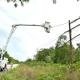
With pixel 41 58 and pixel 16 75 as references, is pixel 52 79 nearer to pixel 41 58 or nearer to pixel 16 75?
pixel 16 75

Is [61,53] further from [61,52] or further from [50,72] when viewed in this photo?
[50,72]

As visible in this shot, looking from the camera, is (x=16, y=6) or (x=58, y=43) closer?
(x=16, y=6)

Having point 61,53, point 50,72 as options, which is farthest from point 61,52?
point 50,72

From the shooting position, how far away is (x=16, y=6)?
52.5ft

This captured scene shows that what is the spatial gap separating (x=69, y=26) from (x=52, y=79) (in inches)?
497

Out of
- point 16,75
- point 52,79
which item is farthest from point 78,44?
point 52,79

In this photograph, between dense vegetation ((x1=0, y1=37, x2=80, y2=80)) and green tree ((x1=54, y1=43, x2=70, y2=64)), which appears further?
green tree ((x1=54, y1=43, x2=70, y2=64))

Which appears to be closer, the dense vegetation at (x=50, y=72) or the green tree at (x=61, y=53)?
the dense vegetation at (x=50, y=72)

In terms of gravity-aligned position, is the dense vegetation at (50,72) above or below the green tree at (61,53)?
below

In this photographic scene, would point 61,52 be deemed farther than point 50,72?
Yes

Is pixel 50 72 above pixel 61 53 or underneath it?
underneath

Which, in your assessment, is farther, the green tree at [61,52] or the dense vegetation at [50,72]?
the green tree at [61,52]

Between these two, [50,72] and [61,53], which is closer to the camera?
[50,72]

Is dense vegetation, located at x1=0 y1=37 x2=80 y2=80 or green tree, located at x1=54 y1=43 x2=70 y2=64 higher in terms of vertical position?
green tree, located at x1=54 y1=43 x2=70 y2=64
